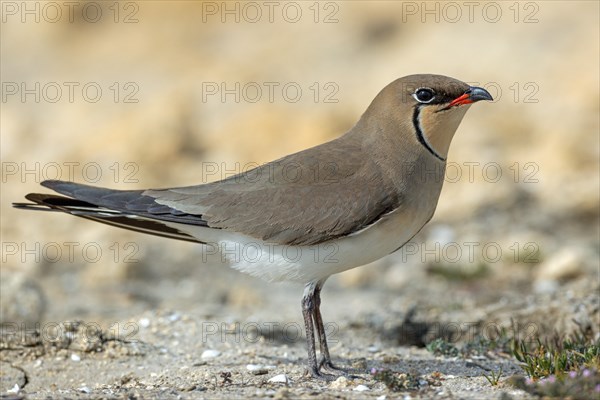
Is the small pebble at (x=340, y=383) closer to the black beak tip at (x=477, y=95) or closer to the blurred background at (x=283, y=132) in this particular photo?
the black beak tip at (x=477, y=95)

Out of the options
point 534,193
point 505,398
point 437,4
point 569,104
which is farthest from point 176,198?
point 437,4

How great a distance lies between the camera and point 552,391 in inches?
205

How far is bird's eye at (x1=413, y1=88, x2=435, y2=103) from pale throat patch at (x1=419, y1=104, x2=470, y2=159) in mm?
60

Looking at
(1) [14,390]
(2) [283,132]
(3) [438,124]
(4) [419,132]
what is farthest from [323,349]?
(2) [283,132]

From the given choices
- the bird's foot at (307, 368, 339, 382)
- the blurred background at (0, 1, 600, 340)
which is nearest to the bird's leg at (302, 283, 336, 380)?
the bird's foot at (307, 368, 339, 382)

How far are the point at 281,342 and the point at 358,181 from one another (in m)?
2.04

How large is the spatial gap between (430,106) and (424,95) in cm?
9

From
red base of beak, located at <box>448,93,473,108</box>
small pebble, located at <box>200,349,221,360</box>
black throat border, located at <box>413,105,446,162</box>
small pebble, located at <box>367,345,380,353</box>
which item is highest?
red base of beak, located at <box>448,93,473,108</box>

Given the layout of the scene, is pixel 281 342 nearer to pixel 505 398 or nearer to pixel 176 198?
pixel 176 198

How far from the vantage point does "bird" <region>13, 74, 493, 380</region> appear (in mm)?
6410

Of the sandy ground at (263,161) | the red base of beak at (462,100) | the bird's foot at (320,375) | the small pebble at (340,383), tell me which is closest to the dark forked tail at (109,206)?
the sandy ground at (263,161)

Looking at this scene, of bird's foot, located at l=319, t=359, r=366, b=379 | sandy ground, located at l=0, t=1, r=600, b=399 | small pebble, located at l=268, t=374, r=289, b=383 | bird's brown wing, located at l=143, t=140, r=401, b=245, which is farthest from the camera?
sandy ground, located at l=0, t=1, r=600, b=399

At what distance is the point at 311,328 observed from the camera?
6676mm

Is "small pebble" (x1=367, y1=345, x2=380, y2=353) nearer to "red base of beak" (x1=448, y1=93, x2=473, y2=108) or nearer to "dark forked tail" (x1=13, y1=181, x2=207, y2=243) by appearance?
"dark forked tail" (x1=13, y1=181, x2=207, y2=243)
